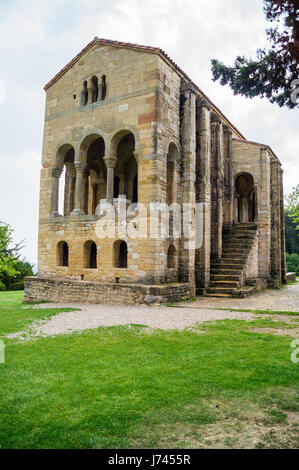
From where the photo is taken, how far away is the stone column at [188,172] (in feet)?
42.8

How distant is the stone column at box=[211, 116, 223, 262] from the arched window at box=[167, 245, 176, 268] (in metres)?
3.25

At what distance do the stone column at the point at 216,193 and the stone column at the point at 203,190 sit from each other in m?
1.46

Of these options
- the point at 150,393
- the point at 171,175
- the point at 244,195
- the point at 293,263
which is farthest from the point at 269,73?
the point at 293,263

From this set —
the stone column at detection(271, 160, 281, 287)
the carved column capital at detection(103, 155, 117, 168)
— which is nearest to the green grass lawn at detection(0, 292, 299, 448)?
the carved column capital at detection(103, 155, 117, 168)

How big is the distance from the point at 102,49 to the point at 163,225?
26.3 feet

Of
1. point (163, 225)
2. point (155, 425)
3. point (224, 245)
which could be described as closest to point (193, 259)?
point (163, 225)

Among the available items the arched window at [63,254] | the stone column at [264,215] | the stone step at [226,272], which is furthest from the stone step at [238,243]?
the arched window at [63,254]

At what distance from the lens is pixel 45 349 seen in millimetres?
5609

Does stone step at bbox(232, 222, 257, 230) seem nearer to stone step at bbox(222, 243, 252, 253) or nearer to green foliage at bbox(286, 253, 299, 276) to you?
stone step at bbox(222, 243, 252, 253)

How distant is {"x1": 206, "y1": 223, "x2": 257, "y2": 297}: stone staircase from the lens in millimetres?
13490

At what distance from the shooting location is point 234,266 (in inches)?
592

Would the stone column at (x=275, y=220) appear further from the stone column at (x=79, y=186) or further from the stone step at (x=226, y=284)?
the stone column at (x=79, y=186)

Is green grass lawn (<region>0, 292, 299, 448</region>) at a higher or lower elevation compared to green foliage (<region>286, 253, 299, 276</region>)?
lower

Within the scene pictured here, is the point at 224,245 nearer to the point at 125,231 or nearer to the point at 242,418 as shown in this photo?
the point at 125,231
